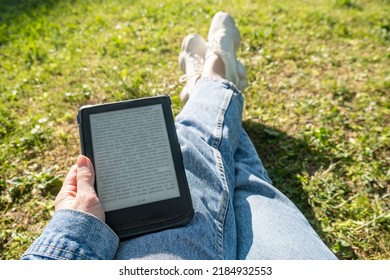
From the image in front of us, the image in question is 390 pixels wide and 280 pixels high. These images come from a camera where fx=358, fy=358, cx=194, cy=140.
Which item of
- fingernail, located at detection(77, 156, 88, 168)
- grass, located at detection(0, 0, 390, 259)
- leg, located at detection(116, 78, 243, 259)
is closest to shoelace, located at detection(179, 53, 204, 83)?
grass, located at detection(0, 0, 390, 259)

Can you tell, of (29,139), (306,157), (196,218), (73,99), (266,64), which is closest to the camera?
(196,218)

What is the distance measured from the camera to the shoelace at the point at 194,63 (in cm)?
241

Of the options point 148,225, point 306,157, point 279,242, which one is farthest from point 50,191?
point 306,157

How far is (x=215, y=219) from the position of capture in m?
1.38

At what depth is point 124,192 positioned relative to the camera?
4.69 ft

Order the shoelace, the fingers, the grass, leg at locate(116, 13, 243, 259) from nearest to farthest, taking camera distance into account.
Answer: leg at locate(116, 13, 243, 259) → the fingers → the grass → the shoelace

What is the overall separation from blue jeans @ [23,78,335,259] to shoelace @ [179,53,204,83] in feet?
1.70

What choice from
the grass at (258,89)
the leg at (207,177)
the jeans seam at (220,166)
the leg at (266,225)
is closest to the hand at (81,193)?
the leg at (207,177)

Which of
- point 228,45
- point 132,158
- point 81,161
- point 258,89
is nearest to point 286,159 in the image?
point 258,89

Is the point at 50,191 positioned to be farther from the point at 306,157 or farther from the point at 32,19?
the point at 32,19

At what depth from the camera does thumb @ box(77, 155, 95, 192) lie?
1324mm

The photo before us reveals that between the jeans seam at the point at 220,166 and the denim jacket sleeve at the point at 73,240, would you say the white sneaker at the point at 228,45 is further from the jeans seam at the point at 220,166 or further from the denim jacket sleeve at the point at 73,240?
the denim jacket sleeve at the point at 73,240

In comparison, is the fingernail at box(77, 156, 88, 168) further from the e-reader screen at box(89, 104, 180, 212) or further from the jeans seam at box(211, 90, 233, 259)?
the jeans seam at box(211, 90, 233, 259)

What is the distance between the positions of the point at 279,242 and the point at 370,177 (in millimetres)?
981
